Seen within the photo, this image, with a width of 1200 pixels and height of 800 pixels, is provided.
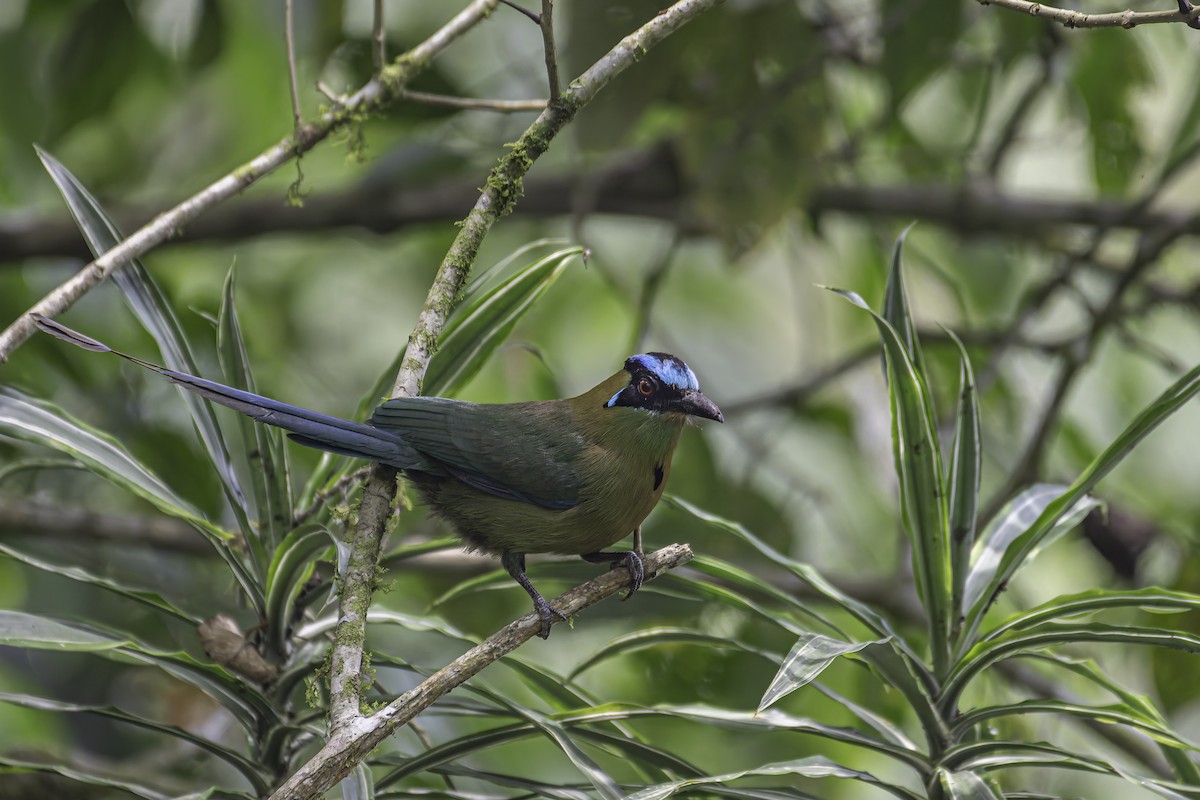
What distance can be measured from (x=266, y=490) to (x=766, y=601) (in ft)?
8.22

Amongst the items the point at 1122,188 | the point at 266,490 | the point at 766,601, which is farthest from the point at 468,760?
the point at 1122,188

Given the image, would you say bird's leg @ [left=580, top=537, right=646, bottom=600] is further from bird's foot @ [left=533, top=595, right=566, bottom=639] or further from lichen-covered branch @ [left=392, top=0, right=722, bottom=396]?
lichen-covered branch @ [left=392, top=0, right=722, bottom=396]

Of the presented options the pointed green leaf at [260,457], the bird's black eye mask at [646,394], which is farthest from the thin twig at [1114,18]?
the pointed green leaf at [260,457]

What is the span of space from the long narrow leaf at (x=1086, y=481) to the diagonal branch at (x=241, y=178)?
1.72 m

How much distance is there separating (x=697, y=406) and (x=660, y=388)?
10 cm

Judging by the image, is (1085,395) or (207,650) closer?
(207,650)

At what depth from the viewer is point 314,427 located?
2248mm

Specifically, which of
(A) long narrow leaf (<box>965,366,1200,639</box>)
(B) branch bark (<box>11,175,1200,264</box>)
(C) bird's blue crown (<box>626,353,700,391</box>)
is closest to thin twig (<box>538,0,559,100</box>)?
(C) bird's blue crown (<box>626,353,700,391</box>)

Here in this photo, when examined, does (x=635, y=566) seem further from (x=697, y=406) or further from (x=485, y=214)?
(x=485, y=214)

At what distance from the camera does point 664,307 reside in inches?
269

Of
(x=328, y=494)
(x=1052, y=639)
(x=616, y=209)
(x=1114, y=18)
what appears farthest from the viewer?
(x=616, y=209)

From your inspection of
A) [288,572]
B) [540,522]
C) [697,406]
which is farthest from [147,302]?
[697,406]

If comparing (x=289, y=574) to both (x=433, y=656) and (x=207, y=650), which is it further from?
(x=433, y=656)

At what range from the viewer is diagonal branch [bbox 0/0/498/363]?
2.26 metres
